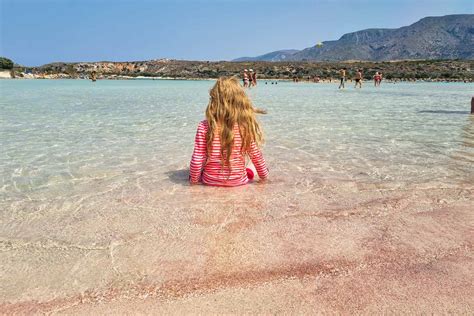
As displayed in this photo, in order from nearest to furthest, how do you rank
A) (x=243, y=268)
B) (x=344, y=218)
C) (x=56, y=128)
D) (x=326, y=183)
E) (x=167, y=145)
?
1. (x=243, y=268)
2. (x=344, y=218)
3. (x=326, y=183)
4. (x=167, y=145)
5. (x=56, y=128)

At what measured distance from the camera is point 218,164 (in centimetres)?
502

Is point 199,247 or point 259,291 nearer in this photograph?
point 259,291

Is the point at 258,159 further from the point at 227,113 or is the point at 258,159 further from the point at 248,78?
the point at 248,78

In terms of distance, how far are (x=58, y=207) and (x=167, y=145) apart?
3.79 m

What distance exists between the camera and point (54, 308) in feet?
8.32

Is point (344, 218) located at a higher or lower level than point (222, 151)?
lower

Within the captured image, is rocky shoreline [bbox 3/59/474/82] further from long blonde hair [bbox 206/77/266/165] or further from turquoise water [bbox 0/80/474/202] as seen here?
long blonde hair [bbox 206/77/266/165]

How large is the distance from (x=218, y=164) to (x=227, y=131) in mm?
488

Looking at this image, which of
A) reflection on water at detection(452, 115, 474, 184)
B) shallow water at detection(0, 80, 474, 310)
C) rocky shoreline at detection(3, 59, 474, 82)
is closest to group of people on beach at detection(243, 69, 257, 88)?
rocky shoreline at detection(3, 59, 474, 82)

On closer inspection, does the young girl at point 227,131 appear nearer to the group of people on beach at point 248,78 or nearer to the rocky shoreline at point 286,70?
the group of people on beach at point 248,78

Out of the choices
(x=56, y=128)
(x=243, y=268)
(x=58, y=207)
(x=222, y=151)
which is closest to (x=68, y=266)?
(x=243, y=268)

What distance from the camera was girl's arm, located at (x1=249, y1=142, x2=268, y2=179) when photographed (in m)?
5.00

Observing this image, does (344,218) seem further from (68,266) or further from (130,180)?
(130,180)

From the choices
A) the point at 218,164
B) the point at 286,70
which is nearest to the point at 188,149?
the point at 218,164
